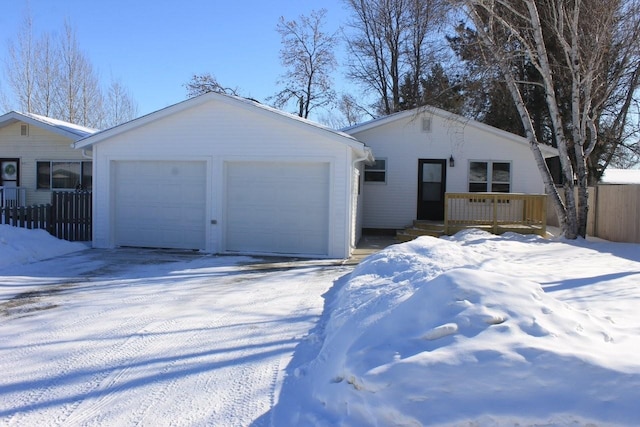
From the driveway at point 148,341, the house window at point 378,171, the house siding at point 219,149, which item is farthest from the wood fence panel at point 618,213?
the driveway at point 148,341

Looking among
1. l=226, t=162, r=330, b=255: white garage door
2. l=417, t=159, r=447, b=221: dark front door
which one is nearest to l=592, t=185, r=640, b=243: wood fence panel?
l=417, t=159, r=447, b=221: dark front door

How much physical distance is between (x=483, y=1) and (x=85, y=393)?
460 inches

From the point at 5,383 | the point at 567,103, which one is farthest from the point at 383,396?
the point at 567,103

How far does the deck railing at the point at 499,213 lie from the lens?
13359 mm

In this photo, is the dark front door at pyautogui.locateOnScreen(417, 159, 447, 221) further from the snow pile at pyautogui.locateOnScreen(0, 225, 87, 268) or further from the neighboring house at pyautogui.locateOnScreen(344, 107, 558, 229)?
the snow pile at pyautogui.locateOnScreen(0, 225, 87, 268)

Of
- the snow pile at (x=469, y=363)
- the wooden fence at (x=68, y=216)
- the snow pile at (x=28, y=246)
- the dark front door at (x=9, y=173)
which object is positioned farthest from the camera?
the dark front door at (x=9, y=173)

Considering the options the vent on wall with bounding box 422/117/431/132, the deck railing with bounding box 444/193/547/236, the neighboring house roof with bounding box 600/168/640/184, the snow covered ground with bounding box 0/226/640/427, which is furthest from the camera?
the neighboring house roof with bounding box 600/168/640/184

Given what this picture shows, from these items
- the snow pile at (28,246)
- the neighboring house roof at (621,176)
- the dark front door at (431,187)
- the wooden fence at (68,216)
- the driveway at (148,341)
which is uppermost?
the neighboring house roof at (621,176)

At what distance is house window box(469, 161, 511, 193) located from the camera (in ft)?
53.7

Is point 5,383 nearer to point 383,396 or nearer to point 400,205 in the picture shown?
point 383,396

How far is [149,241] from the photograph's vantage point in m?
12.7

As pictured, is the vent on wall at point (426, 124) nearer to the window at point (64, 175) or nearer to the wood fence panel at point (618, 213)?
the wood fence panel at point (618, 213)

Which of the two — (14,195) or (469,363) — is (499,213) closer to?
(469,363)

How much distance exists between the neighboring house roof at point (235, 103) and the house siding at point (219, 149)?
10 centimetres
